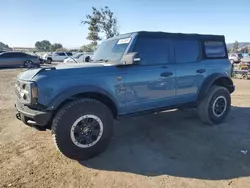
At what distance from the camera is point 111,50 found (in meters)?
4.84

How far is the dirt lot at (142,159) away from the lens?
3.26m

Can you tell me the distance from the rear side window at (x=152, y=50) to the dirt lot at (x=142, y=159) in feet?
4.86

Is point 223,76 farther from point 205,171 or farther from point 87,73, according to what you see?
point 87,73

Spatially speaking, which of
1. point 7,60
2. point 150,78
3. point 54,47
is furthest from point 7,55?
point 54,47

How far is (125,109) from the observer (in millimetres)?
4273

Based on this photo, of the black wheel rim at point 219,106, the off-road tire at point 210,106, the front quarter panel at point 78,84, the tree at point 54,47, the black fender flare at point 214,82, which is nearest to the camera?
the front quarter panel at point 78,84

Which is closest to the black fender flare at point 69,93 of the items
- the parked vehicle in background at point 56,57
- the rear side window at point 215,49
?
the rear side window at point 215,49

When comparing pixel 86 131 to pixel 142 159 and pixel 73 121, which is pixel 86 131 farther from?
pixel 142 159

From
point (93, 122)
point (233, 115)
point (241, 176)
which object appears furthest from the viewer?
point (233, 115)

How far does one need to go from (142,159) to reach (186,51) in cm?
253

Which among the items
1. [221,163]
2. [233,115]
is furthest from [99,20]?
[221,163]

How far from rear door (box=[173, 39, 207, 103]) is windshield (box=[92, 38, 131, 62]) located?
43.2 inches

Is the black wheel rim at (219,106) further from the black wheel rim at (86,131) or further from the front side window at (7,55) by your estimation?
the front side window at (7,55)

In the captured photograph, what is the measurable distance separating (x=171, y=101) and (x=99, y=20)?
3464cm
